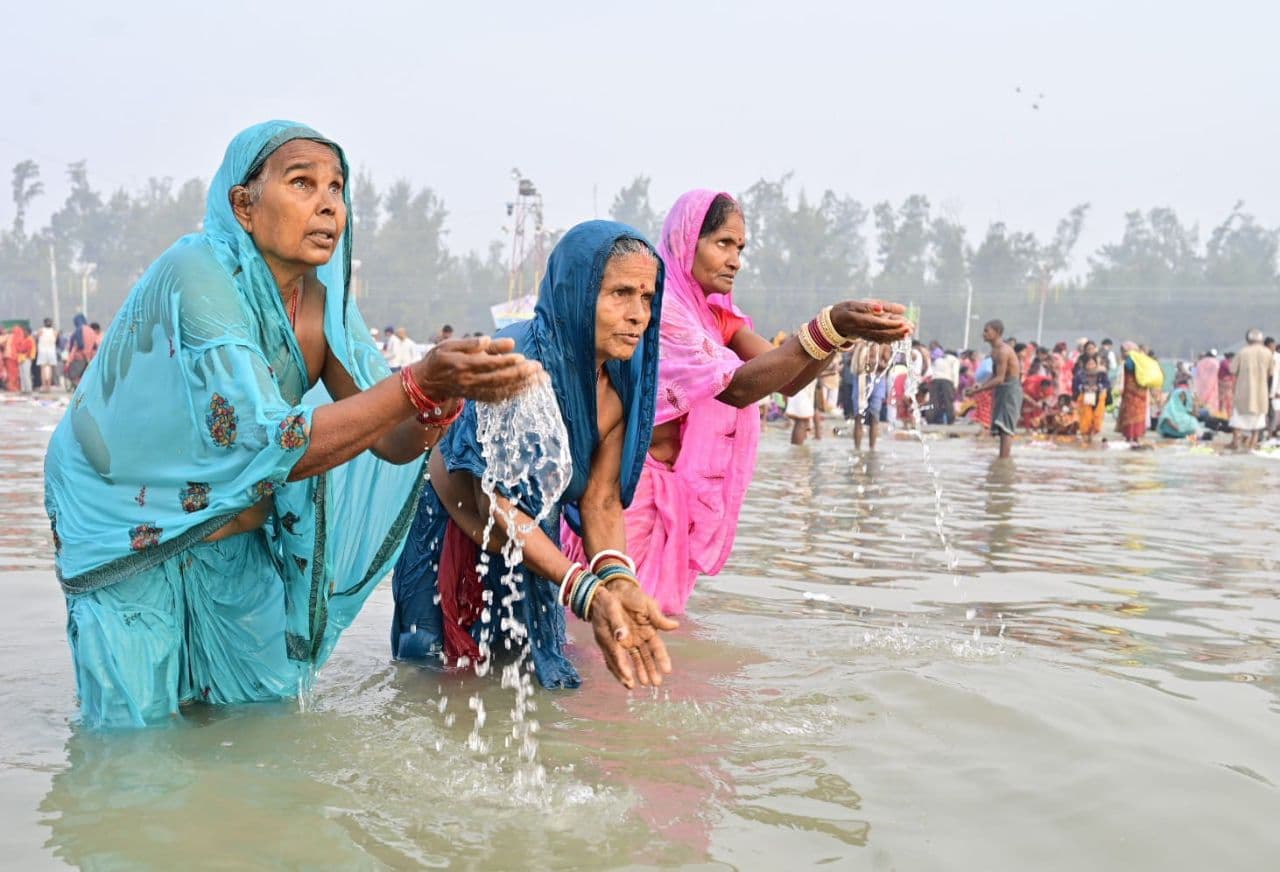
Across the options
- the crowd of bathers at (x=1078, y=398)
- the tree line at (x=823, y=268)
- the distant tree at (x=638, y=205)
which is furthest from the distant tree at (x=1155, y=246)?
the crowd of bathers at (x=1078, y=398)

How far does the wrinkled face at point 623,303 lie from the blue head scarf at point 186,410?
2.57 ft

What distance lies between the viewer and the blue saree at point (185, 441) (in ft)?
9.95

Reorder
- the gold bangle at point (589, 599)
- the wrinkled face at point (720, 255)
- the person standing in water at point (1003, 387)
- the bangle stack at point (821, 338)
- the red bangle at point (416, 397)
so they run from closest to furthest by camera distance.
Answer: the red bangle at point (416, 397) → the gold bangle at point (589, 599) → the bangle stack at point (821, 338) → the wrinkled face at point (720, 255) → the person standing in water at point (1003, 387)

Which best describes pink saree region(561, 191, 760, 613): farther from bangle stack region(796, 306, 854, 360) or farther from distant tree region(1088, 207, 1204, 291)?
distant tree region(1088, 207, 1204, 291)

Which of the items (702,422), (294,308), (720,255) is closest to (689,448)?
(702,422)

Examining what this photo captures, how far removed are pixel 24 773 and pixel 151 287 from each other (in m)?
1.21

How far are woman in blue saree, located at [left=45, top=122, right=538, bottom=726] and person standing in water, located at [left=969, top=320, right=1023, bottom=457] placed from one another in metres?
12.3

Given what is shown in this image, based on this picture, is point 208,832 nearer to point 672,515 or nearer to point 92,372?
point 92,372

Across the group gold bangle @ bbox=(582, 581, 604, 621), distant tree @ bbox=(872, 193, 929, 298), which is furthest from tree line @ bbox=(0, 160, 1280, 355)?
gold bangle @ bbox=(582, 581, 604, 621)

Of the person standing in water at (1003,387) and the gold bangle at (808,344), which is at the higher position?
the gold bangle at (808,344)

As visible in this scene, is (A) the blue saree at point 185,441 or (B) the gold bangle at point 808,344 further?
(B) the gold bangle at point 808,344

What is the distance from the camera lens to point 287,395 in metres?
3.43

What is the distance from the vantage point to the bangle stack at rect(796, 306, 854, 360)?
4.43 m

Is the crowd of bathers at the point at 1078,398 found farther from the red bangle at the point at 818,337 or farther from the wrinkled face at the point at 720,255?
the red bangle at the point at 818,337
